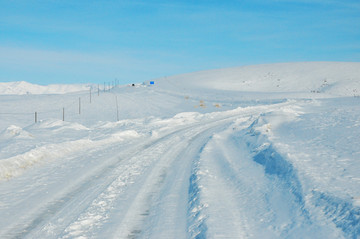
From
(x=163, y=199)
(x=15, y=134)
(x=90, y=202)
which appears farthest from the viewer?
(x=15, y=134)

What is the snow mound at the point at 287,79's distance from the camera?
2973 inches

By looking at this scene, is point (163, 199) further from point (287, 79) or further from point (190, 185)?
point (287, 79)

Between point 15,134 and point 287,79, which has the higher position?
point 287,79

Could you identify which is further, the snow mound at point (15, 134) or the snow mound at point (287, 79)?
the snow mound at point (287, 79)

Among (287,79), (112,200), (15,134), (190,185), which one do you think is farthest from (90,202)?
(287,79)

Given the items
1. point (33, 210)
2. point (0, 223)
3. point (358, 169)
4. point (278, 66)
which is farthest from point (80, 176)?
point (278, 66)

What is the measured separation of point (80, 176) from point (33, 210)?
299cm

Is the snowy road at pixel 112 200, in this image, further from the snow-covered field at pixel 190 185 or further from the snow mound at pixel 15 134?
the snow mound at pixel 15 134

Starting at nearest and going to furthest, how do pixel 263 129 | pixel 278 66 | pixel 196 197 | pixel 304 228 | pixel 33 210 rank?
pixel 304 228 < pixel 33 210 < pixel 196 197 < pixel 263 129 < pixel 278 66

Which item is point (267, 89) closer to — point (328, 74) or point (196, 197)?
point (328, 74)

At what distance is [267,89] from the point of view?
Result: 79.4 meters

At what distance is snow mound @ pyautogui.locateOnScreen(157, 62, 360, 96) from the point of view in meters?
75.5

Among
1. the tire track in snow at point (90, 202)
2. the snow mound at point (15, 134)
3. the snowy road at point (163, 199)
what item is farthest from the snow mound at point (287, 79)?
the tire track in snow at point (90, 202)

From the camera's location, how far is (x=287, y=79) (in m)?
87.1
